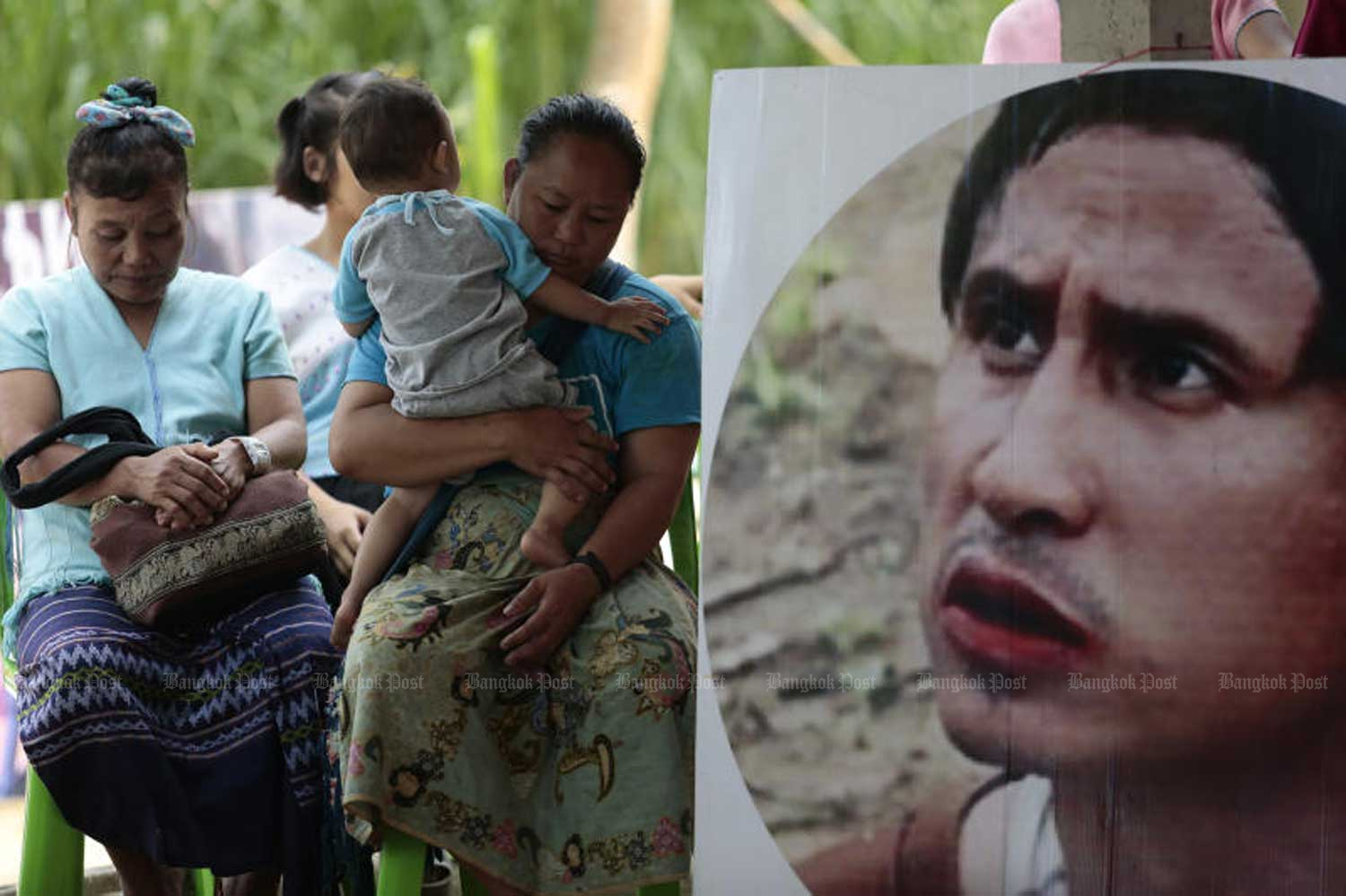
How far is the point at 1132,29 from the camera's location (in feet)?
8.13

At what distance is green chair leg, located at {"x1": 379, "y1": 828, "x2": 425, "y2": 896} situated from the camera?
2.33 meters

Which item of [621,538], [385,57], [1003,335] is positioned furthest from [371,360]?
[385,57]

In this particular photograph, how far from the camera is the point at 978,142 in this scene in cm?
213

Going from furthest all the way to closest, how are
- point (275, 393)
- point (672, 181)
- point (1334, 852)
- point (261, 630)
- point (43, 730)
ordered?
1. point (672, 181)
2. point (275, 393)
3. point (261, 630)
4. point (43, 730)
5. point (1334, 852)

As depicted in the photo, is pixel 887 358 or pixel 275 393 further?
pixel 275 393

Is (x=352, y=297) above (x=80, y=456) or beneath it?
above

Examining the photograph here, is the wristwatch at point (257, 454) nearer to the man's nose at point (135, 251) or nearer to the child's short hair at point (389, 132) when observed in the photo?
the man's nose at point (135, 251)

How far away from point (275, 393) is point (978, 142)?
4.16 ft

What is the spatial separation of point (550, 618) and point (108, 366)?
2.84 ft

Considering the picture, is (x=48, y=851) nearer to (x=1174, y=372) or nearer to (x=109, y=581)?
(x=109, y=581)

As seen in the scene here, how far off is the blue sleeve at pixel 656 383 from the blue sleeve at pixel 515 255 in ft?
0.52

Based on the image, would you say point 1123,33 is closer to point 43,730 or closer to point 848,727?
point 848,727

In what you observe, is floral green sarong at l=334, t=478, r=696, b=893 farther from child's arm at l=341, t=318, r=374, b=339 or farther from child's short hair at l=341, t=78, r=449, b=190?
child's short hair at l=341, t=78, r=449, b=190

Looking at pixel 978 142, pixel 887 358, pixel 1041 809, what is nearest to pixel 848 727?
pixel 1041 809
